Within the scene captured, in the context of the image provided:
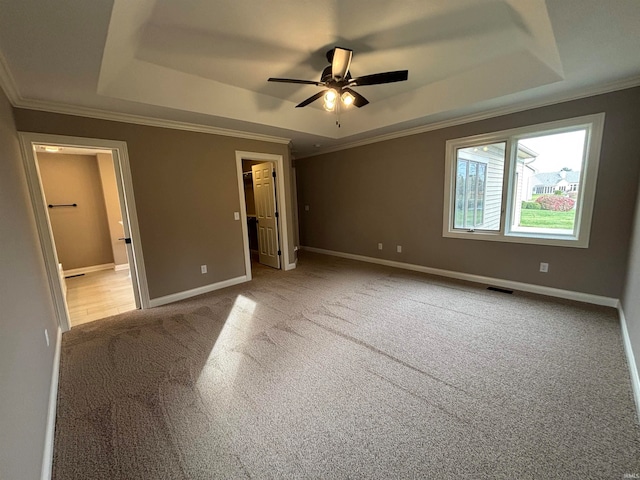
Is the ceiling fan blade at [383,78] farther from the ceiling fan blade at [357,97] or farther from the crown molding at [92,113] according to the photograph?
the crown molding at [92,113]

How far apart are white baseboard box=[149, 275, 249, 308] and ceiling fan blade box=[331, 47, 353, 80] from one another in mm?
3321

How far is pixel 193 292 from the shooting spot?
3.98 metres

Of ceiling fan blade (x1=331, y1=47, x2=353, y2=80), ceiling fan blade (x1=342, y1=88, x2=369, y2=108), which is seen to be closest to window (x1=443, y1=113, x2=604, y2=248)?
ceiling fan blade (x1=342, y1=88, x2=369, y2=108)

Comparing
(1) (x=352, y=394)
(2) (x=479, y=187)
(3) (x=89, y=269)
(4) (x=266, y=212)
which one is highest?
(2) (x=479, y=187)

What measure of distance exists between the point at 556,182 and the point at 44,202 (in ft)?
19.7

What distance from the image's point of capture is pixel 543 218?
358 centimetres

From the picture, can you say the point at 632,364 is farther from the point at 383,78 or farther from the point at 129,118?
the point at 129,118

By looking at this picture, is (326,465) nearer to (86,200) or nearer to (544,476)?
(544,476)

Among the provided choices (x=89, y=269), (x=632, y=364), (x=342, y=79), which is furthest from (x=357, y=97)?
(x=89, y=269)

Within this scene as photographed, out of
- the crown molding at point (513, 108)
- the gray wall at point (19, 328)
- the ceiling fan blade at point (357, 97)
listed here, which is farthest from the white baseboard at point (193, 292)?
the crown molding at point (513, 108)

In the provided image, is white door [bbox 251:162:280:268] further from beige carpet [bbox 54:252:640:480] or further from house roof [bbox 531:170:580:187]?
house roof [bbox 531:170:580:187]

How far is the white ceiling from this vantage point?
1.74m

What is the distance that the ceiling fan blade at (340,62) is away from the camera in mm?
2238

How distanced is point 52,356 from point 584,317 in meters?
5.19
